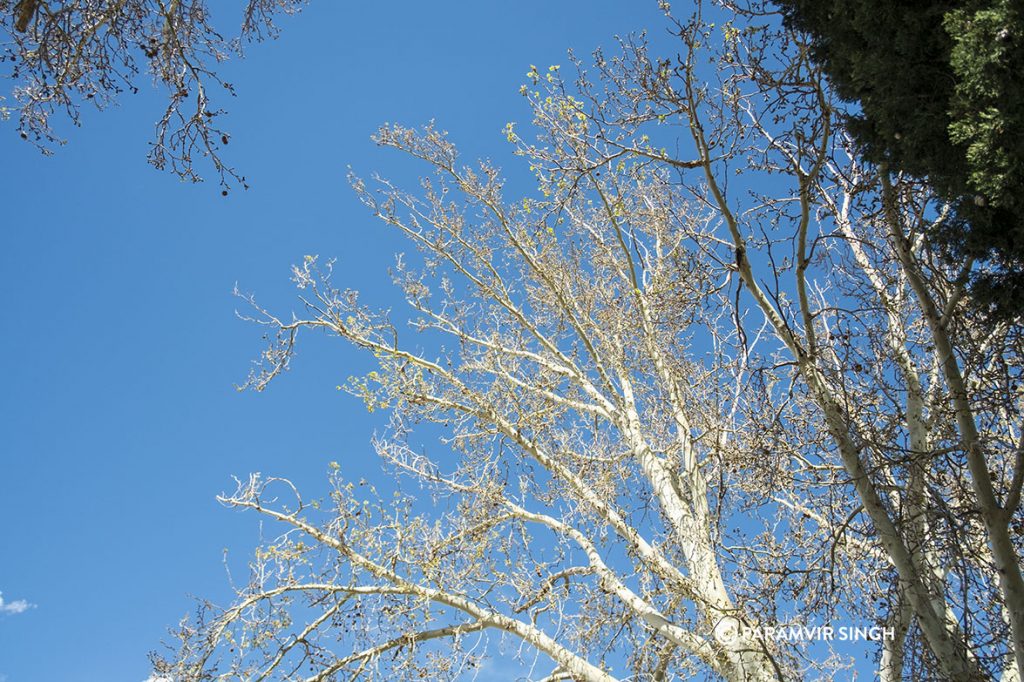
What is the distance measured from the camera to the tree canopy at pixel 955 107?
331 cm

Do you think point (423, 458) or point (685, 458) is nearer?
point (685, 458)

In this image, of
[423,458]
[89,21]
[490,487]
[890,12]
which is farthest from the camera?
[423,458]

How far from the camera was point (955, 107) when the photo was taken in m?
3.52

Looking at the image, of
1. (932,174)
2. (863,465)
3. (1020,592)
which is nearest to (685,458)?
(863,465)

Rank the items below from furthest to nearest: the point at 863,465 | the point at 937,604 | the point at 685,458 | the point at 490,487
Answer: the point at 490,487 < the point at 685,458 < the point at 937,604 < the point at 863,465

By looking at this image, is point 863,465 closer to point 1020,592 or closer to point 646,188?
point 1020,592

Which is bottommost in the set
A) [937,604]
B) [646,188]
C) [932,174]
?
[937,604]

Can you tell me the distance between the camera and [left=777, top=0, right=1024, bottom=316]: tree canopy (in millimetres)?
3307

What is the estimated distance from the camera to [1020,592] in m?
4.00

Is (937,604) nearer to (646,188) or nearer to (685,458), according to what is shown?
(685,458)

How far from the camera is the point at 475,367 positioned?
10070 mm

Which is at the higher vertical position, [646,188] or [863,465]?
[646,188]

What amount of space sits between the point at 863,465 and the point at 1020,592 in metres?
1.16

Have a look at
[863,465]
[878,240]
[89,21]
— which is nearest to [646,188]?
[878,240]
